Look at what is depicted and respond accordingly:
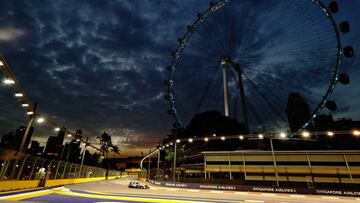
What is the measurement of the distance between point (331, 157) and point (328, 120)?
383 feet

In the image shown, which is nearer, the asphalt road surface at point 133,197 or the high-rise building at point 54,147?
the asphalt road surface at point 133,197

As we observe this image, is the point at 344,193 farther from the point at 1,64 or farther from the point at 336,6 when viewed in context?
the point at 1,64

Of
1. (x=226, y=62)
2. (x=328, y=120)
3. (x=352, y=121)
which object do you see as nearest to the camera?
(x=226, y=62)

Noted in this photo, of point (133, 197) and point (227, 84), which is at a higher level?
point (227, 84)

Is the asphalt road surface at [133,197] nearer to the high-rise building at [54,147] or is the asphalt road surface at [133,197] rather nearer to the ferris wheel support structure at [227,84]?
the ferris wheel support structure at [227,84]

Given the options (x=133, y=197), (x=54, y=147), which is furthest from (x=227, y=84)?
(x=54, y=147)

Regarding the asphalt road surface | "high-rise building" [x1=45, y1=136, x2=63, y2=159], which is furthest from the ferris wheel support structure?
"high-rise building" [x1=45, y1=136, x2=63, y2=159]

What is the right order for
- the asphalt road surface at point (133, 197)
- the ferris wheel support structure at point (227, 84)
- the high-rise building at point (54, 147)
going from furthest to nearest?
the high-rise building at point (54, 147) < the ferris wheel support structure at point (227, 84) < the asphalt road surface at point (133, 197)

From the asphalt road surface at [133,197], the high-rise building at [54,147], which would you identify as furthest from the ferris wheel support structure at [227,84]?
the high-rise building at [54,147]

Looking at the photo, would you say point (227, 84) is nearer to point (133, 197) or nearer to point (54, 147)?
point (133, 197)

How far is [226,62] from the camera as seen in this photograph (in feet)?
202

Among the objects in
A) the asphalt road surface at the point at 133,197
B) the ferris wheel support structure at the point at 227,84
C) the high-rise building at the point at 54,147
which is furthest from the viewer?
the high-rise building at the point at 54,147

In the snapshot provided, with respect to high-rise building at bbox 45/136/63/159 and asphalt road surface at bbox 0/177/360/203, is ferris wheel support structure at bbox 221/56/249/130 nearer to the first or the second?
asphalt road surface at bbox 0/177/360/203

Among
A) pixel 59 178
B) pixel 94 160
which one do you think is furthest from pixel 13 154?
pixel 94 160
